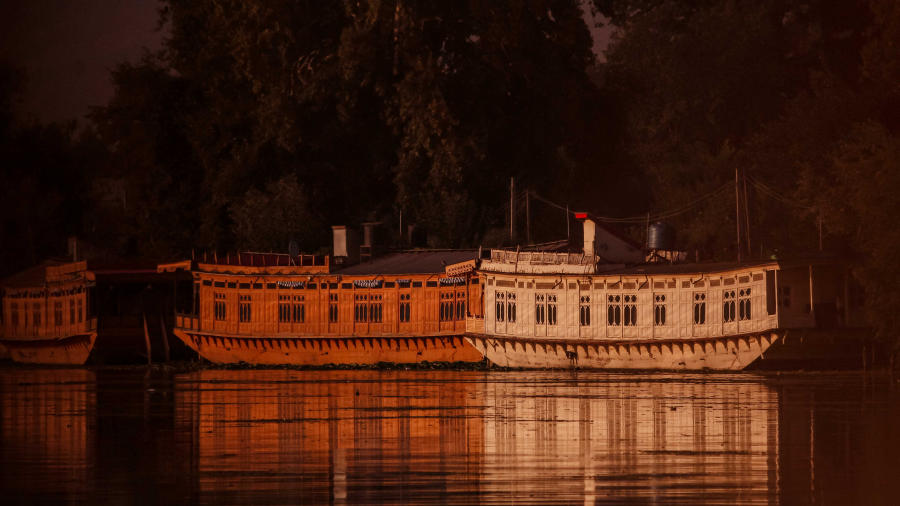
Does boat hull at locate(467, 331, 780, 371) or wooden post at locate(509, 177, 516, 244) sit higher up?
wooden post at locate(509, 177, 516, 244)

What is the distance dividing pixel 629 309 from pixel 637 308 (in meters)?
0.41

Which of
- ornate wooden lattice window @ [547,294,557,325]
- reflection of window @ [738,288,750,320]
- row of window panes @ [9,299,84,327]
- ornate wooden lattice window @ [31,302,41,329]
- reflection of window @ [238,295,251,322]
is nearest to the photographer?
Answer: reflection of window @ [738,288,750,320]

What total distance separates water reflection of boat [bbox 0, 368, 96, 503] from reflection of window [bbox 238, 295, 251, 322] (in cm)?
1167

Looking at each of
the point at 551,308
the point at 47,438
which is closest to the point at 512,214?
the point at 551,308

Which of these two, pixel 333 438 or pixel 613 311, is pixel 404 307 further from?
pixel 333 438

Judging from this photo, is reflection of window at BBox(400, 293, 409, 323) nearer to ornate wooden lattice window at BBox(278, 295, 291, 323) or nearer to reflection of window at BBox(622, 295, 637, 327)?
ornate wooden lattice window at BBox(278, 295, 291, 323)

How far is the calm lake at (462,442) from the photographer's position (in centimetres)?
3014

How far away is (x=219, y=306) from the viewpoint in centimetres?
7762

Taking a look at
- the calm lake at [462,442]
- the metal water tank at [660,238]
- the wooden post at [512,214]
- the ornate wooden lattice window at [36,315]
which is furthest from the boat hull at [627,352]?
the ornate wooden lattice window at [36,315]

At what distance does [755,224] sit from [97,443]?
60.7 meters

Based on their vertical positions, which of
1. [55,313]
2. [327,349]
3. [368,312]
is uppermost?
[55,313]

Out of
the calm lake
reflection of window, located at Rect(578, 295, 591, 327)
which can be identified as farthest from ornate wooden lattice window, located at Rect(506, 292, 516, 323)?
the calm lake

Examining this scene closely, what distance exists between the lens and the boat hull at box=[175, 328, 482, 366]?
72812mm

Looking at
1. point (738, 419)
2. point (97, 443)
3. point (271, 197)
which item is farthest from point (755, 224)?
point (97, 443)
